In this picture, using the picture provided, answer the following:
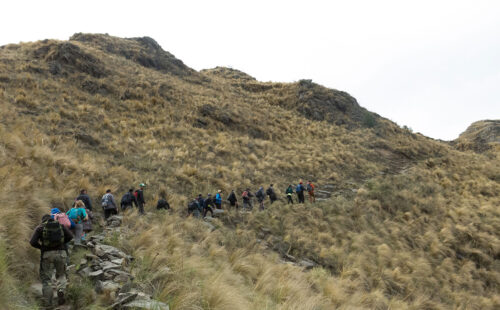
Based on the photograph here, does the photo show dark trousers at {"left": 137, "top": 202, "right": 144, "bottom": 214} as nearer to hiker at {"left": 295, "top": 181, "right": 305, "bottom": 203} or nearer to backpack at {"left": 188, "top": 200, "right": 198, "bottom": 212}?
backpack at {"left": 188, "top": 200, "right": 198, "bottom": 212}

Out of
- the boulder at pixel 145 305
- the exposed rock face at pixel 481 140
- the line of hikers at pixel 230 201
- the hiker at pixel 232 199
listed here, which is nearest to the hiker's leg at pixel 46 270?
the boulder at pixel 145 305

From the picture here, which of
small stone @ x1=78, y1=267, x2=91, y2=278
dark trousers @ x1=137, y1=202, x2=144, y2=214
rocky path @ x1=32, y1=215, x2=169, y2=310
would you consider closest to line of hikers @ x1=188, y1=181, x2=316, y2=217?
dark trousers @ x1=137, y1=202, x2=144, y2=214

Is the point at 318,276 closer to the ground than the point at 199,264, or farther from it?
closer to the ground

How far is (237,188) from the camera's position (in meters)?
16.0

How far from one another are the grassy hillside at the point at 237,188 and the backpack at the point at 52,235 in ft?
1.67

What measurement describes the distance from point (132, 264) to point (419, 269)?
35.9 feet

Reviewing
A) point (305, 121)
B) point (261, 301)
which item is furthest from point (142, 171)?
point (305, 121)

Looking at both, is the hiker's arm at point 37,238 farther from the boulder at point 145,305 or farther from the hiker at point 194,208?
the hiker at point 194,208

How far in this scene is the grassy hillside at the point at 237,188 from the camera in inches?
235

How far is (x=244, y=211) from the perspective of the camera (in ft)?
43.2

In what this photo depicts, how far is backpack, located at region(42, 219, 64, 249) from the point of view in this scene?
179 inches

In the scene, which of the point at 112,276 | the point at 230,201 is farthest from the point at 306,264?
the point at 112,276

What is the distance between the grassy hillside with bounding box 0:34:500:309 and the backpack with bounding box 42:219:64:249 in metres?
0.51

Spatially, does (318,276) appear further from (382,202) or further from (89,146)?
(89,146)
